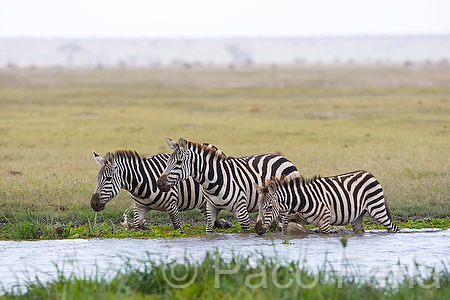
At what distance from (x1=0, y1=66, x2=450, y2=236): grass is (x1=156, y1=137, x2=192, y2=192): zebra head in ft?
6.10

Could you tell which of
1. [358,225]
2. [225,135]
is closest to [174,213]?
[358,225]

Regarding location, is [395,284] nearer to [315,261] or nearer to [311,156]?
[315,261]

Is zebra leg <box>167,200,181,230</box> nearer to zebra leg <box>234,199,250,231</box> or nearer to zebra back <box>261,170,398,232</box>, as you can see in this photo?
zebra leg <box>234,199,250,231</box>

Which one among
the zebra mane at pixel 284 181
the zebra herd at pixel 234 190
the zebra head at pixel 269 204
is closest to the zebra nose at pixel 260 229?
the zebra herd at pixel 234 190

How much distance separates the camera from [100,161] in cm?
920

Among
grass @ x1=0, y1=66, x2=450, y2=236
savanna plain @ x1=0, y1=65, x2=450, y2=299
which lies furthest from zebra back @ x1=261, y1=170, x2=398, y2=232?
grass @ x1=0, y1=66, x2=450, y2=236

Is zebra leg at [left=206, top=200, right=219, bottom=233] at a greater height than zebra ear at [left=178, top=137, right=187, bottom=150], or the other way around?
zebra ear at [left=178, top=137, right=187, bottom=150]

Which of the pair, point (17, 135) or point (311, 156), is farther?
point (17, 135)

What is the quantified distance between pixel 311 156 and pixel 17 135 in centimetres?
1029

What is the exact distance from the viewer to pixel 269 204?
348 inches

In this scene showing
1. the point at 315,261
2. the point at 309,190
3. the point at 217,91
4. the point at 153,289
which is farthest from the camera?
the point at 217,91

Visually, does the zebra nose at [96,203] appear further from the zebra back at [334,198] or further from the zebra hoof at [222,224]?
the zebra back at [334,198]

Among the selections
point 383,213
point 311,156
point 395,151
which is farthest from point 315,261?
point 395,151

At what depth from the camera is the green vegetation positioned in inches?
217
